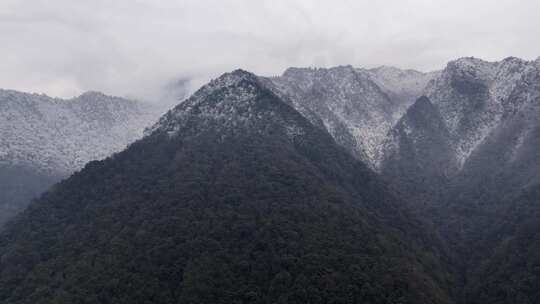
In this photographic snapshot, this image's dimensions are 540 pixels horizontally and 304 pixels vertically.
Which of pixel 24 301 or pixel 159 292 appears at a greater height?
pixel 159 292

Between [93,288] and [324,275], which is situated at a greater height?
[324,275]

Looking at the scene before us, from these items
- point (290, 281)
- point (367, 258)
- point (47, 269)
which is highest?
point (367, 258)

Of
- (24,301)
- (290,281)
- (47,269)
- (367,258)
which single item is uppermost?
(367,258)

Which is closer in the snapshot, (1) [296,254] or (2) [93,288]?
(2) [93,288]

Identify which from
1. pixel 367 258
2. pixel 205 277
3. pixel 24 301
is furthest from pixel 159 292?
pixel 367 258

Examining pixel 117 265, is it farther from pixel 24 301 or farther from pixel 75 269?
pixel 24 301

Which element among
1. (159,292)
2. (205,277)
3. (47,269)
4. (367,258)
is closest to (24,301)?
(47,269)

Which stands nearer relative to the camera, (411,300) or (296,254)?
(411,300)

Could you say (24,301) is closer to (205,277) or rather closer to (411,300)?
(205,277)
